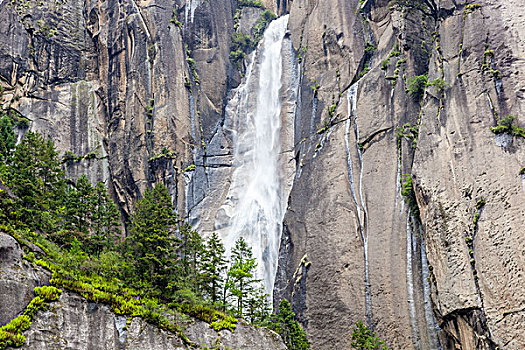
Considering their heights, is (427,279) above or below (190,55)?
below

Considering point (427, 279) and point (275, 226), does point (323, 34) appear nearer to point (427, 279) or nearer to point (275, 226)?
point (275, 226)

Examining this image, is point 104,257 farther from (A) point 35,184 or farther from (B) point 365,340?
(B) point 365,340

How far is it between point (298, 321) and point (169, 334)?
1203 cm

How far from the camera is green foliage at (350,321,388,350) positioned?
3003 centimetres

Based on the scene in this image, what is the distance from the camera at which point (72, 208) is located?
3316 cm

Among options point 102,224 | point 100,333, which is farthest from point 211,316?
point 102,224

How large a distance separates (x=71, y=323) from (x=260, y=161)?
97.0ft

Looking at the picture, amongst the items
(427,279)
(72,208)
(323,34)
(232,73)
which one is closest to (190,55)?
(232,73)

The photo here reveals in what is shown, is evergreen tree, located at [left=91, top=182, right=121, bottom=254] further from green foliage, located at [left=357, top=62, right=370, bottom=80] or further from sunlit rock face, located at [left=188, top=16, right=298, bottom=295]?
green foliage, located at [left=357, top=62, right=370, bottom=80]

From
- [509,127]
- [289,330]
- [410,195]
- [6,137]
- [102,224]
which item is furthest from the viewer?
[6,137]

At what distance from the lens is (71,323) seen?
22547 mm

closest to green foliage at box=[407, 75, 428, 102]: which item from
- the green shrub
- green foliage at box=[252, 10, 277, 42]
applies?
the green shrub

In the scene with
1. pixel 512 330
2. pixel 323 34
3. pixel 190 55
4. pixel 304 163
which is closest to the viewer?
pixel 512 330

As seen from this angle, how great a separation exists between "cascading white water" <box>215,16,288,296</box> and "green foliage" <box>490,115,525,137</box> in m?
19.6
